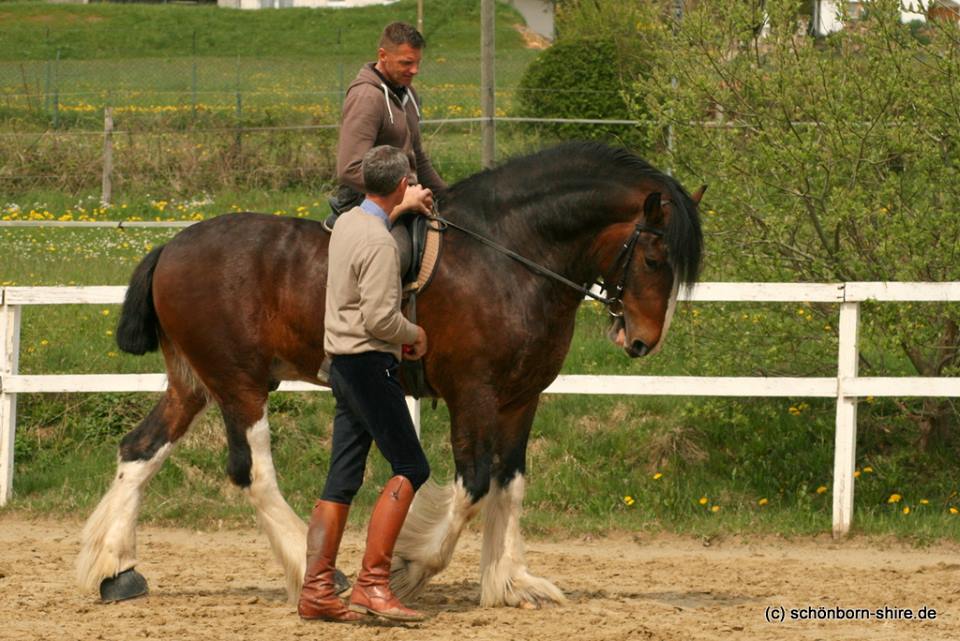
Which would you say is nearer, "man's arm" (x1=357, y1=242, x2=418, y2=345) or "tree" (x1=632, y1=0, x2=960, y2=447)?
"man's arm" (x1=357, y1=242, x2=418, y2=345)

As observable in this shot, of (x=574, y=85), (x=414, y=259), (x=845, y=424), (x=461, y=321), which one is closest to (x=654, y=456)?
(x=845, y=424)

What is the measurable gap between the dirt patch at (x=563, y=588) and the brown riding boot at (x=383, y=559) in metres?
0.10

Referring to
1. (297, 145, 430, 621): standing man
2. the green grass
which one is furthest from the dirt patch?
the green grass

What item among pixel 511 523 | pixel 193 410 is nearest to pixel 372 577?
pixel 511 523

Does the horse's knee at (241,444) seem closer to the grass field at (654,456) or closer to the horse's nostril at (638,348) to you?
the horse's nostril at (638,348)

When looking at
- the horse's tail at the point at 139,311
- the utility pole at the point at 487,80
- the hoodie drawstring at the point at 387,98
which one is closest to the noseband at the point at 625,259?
the hoodie drawstring at the point at 387,98

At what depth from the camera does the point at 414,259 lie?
6059 millimetres

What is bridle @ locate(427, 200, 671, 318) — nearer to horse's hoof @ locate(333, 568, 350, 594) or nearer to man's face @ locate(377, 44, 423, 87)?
man's face @ locate(377, 44, 423, 87)

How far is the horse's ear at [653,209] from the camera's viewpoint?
6.03m

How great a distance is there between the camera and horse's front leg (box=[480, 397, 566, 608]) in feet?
20.2

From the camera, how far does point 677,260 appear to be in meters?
6.05

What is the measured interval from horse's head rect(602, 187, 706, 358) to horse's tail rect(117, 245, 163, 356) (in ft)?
7.34

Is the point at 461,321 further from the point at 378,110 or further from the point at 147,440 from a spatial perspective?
the point at 147,440

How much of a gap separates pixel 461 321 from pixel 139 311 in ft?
5.44
